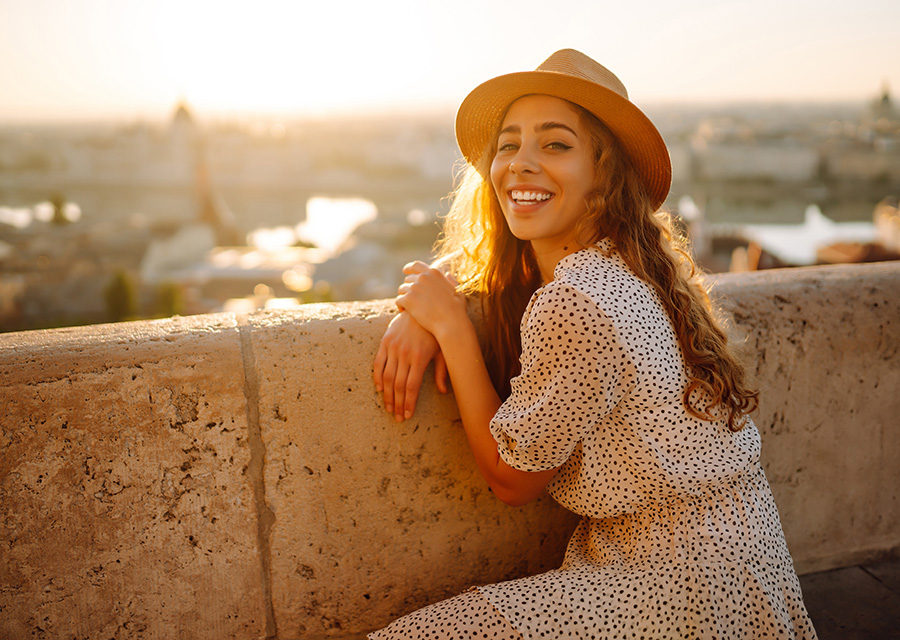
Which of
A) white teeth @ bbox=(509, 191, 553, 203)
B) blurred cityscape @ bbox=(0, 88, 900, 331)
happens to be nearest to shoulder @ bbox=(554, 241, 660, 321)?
white teeth @ bbox=(509, 191, 553, 203)

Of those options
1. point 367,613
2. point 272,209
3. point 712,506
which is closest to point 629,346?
point 712,506

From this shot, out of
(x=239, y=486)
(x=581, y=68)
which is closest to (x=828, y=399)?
(x=581, y=68)

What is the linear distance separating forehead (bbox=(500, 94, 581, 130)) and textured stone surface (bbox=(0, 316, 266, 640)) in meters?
0.62

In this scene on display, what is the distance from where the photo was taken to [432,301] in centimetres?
127

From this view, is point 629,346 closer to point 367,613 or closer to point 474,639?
point 474,639

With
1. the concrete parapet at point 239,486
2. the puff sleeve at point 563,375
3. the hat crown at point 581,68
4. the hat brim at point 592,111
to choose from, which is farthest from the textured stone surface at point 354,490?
the hat crown at point 581,68

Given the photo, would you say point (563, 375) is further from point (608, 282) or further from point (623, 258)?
point (623, 258)

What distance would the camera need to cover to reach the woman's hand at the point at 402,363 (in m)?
1.22

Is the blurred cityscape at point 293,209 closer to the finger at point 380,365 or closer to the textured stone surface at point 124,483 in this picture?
the finger at point 380,365

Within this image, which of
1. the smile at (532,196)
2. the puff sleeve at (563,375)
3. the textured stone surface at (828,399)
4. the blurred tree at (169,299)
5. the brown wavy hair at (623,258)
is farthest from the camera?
the blurred tree at (169,299)

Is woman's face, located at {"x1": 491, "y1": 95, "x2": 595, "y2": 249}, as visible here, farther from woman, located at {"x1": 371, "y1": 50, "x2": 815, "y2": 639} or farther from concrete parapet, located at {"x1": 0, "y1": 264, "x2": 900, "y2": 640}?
concrete parapet, located at {"x1": 0, "y1": 264, "x2": 900, "y2": 640}

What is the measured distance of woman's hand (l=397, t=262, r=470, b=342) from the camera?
4.06 feet

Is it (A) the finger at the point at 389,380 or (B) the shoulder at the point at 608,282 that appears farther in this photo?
(A) the finger at the point at 389,380

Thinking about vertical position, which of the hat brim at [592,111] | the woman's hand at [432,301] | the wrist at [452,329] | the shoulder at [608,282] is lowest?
the wrist at [452,329]
